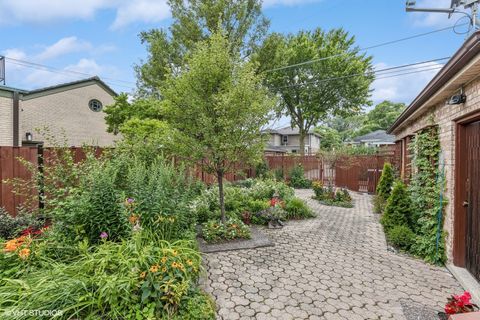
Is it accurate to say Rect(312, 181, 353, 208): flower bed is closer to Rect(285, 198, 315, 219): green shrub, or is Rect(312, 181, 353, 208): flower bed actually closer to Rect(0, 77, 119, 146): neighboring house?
Rect(285, 198, 315, 219): green shrub

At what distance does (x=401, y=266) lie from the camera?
3.98 m

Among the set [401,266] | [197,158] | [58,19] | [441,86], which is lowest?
[401,266]

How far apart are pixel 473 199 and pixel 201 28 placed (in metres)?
14.4

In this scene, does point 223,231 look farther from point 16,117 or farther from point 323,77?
point 323,77

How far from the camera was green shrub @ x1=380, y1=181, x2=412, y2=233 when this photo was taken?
509 centimetres

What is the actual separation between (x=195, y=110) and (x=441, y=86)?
391 centimetres

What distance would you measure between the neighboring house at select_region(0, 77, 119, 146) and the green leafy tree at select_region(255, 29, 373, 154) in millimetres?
11576

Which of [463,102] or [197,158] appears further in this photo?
[197,158]

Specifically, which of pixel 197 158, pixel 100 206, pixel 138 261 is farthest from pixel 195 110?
pixel 138 261

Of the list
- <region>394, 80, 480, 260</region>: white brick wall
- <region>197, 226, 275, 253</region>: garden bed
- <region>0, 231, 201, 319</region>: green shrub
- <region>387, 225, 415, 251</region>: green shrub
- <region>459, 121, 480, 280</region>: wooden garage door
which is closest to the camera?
<region>0, 231, 201, 319</region>: green shrub

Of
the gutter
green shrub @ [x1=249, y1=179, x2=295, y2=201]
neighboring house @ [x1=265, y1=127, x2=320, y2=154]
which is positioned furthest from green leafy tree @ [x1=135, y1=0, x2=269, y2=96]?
neighboring house @ [x1=265, y1=127, x2=320, y2=154]

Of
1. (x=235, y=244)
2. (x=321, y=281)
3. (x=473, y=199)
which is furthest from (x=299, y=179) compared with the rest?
(x=321, y=281)

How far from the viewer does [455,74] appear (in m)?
3.17

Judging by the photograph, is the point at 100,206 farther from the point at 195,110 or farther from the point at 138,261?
the point at 195,110
